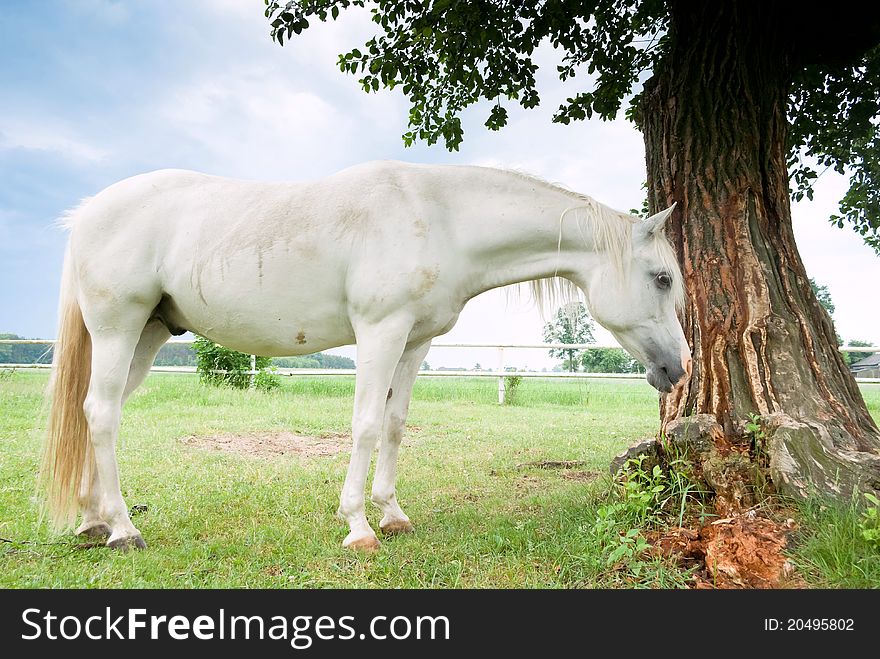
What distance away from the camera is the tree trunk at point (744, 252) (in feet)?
11.5

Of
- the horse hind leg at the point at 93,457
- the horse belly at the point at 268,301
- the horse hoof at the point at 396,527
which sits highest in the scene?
the horse belly at the point at 268,301

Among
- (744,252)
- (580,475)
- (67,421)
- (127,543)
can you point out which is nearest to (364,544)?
(127,543)

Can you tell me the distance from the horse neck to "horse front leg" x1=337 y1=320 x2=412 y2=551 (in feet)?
2.05

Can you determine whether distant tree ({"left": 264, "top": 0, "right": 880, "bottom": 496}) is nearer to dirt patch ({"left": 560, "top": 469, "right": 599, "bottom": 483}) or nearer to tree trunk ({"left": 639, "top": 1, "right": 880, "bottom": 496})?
tree trunk ({"left": 639, "top": 1, "right": 880, "bottom": 496})

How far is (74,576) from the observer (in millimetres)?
2855

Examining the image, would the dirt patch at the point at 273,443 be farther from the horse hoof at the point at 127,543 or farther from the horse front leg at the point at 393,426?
the horse hoof at the point at 127,543

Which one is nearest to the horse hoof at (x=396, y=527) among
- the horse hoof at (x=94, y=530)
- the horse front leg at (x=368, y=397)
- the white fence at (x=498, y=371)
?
the horse front leg at (x=368, y=397)

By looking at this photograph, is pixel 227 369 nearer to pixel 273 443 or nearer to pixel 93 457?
pixel 273 443

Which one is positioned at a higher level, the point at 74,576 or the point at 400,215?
the point at 400,215

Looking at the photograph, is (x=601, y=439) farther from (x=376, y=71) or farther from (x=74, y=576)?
(x=74, y=576)

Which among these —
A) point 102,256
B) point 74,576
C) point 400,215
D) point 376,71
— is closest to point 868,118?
point 376,71

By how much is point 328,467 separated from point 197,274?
2985 mm

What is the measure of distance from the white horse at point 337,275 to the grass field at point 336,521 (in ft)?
1.04

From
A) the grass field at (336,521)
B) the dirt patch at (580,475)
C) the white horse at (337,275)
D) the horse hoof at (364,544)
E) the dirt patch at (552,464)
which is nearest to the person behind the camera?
the grass field at (336,521)
